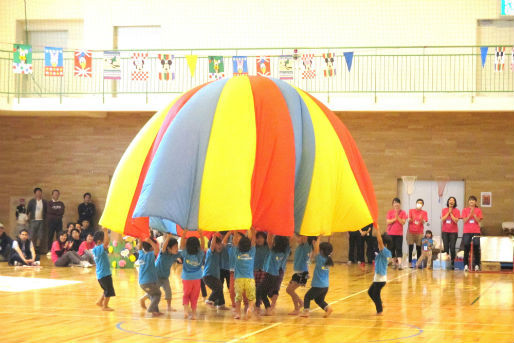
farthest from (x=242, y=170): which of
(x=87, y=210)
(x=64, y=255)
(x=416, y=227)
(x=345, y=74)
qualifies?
(x=87, y=210)

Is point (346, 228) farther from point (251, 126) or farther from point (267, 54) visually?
point (267, 54)

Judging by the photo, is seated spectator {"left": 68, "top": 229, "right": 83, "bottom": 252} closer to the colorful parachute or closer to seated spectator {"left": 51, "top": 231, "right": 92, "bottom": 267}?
seated spectator {"left": 51, "top": 231, "right": 92, "bottom": 267}

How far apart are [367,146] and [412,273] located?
18.2 ft

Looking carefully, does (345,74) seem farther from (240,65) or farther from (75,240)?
(75,240)

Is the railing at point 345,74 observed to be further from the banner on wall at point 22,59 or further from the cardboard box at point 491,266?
the cardboard box at point 491,266

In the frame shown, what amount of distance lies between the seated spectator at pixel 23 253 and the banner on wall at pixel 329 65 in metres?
9.07

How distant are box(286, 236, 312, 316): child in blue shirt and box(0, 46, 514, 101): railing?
11.3 m

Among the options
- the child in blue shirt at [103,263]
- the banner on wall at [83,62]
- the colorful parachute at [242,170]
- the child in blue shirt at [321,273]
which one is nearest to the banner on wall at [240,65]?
the banner on wall at [83,62]

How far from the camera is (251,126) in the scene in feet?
37.4

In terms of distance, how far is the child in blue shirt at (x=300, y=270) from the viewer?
1187cm

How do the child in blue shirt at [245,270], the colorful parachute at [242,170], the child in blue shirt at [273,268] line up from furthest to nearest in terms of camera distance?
1. the child in blue shirt at [273,268]
2. the child in blue shirt at [245,270]
3. the colorful parachute at [242,170]

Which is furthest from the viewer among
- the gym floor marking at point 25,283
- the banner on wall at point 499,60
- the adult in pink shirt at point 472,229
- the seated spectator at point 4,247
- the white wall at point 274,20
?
the white wall at point 274,20

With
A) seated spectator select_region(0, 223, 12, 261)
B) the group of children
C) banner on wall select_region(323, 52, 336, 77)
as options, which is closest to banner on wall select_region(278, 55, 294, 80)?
banner on wall select_region(323, 52, 336, 77)

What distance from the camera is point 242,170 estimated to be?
10.9 meters
